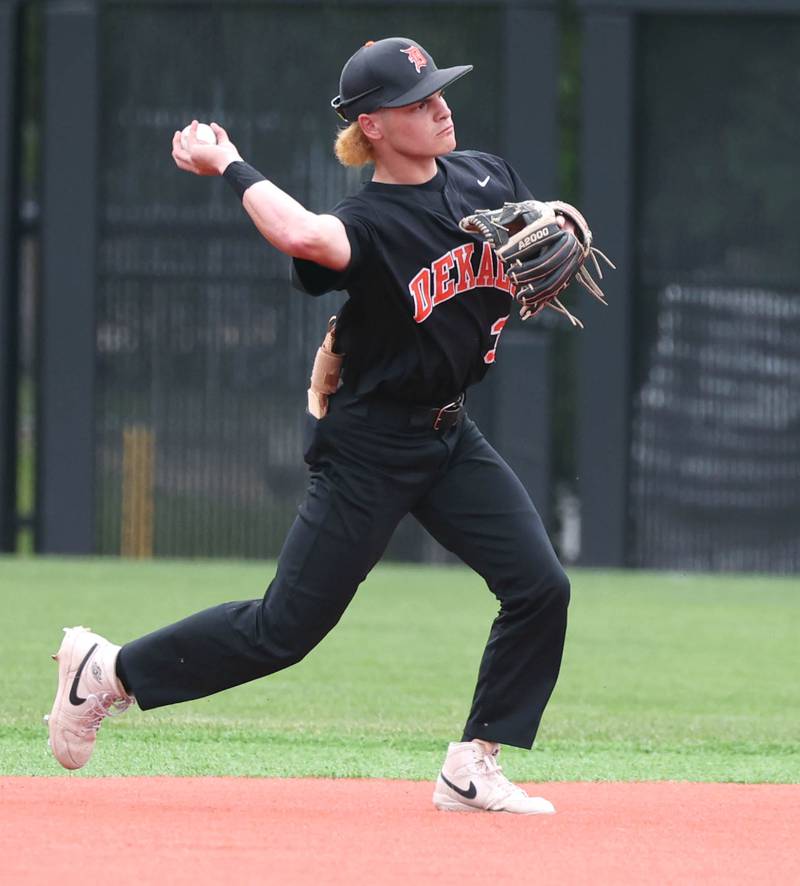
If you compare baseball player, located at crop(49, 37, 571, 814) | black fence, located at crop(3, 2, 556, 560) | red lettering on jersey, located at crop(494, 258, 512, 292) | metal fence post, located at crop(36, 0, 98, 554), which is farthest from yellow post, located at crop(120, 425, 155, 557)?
red lettering on jersey, located at crop(494, 258, 512, 292)

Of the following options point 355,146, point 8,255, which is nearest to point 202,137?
point 355,146

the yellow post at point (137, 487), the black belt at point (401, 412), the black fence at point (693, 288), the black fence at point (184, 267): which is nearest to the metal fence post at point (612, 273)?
the black fence at point (693, 288)

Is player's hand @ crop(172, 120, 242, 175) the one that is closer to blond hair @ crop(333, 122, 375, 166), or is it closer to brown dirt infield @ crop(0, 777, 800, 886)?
blond hair @ crop(333, 122, 375, 166)

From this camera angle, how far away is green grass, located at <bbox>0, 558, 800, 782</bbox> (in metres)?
6.56

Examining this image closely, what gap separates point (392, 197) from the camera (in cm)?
538

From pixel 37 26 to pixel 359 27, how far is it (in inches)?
94.7

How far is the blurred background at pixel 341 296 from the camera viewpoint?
13.6 metres

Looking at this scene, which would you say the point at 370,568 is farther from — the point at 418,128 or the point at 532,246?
the point at 418,128

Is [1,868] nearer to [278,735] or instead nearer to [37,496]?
[278,735]

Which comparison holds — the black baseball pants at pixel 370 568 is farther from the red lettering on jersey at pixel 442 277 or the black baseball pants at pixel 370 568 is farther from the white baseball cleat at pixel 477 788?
the red lettering on jersey at pixel 442 277

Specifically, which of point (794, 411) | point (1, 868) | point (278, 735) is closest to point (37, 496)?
point (794, 411)

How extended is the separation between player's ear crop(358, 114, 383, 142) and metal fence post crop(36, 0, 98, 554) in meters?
8.61

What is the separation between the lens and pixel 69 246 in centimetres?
1377

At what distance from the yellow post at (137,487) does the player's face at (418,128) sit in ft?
28.4
